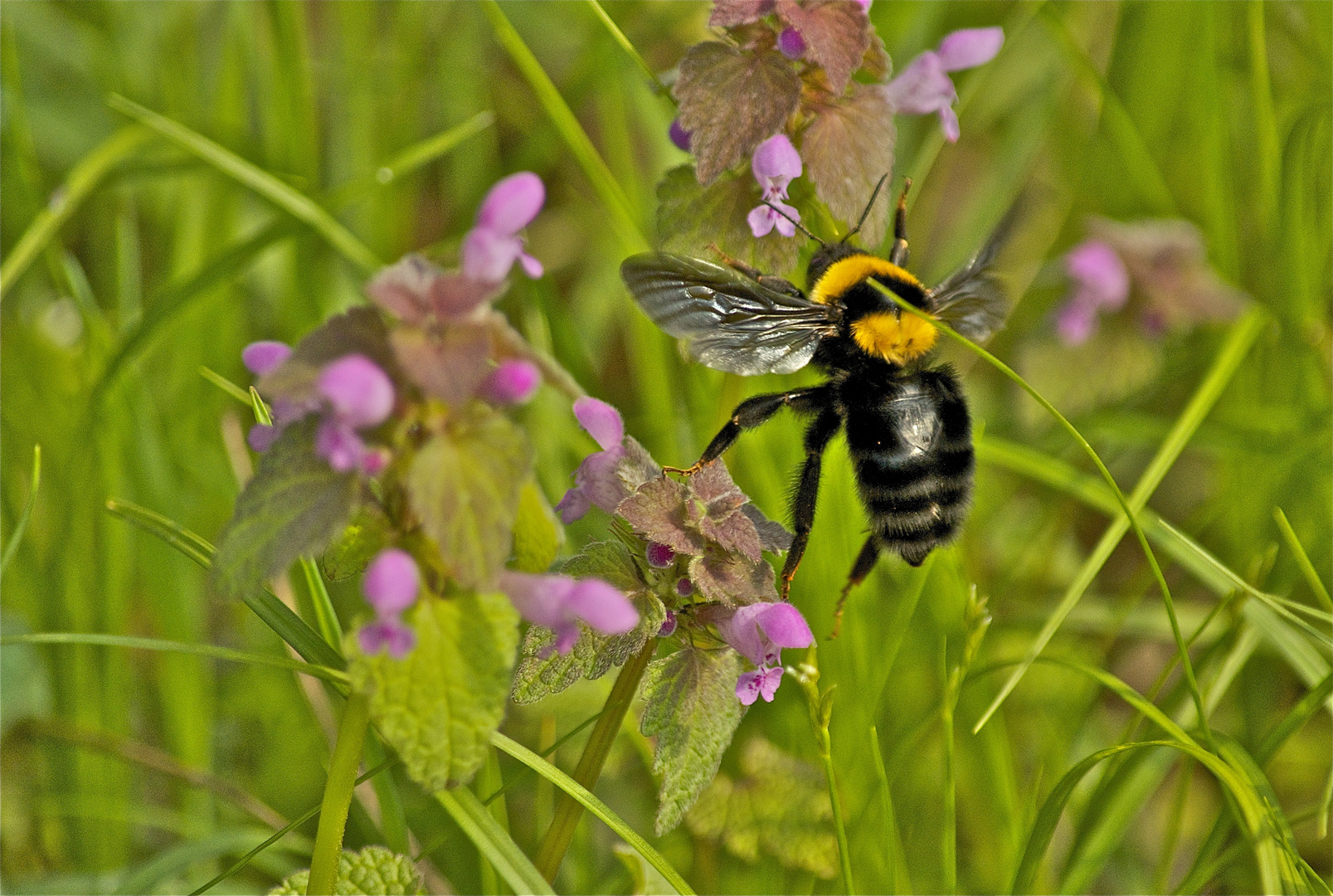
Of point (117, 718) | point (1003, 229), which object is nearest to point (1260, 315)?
point (1003, 229)

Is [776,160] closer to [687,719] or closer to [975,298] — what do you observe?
[975,298]

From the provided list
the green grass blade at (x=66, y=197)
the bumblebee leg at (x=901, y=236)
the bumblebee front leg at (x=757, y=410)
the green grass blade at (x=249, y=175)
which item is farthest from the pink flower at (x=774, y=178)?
the green grass blade at (x=66, y=197)

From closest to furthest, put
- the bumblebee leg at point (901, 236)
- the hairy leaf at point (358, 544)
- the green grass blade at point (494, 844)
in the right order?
the hairy leaf at point (358, 544), the green grass blade at point (494, 844), the bumblebee leg at point (901, 236)

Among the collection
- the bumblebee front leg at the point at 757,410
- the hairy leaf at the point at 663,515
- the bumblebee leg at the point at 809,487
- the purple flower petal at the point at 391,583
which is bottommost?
the bumblebee leg at the point at 809,487

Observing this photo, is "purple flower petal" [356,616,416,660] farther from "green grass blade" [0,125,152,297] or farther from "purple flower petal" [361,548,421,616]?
"green grass blade" [0,125,152,297]

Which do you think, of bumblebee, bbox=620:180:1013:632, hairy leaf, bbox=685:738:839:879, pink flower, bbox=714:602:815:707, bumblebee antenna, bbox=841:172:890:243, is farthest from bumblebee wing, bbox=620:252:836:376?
hairy leaf, bbox=685:738:839:879

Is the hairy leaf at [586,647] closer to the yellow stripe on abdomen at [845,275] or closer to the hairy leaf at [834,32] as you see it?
the yellow stripe on abdomen at [845,275]

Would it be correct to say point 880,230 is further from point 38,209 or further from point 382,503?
point 38,209
